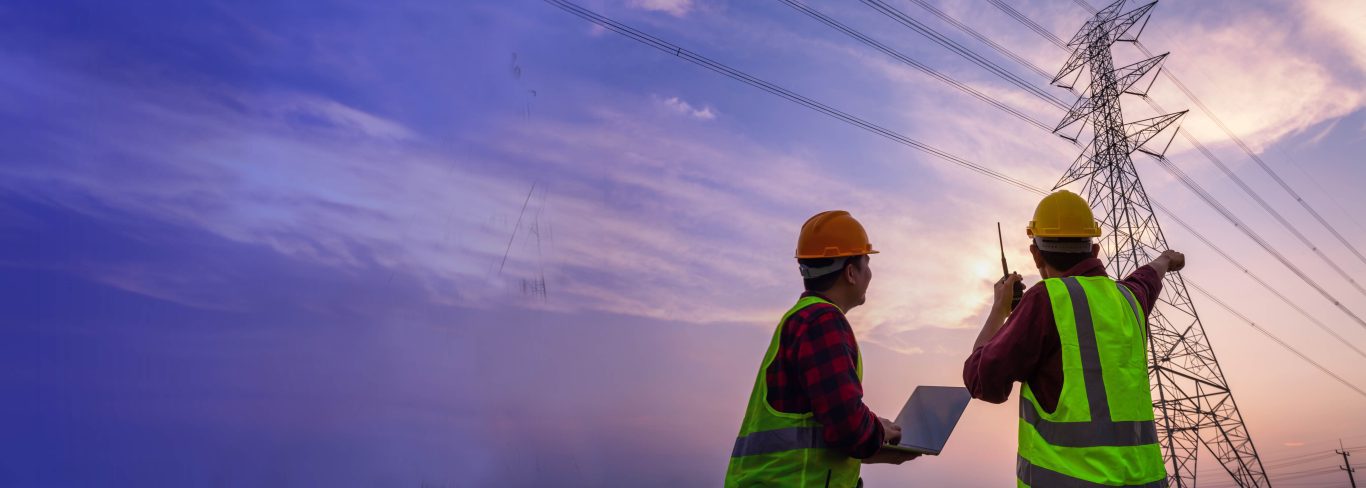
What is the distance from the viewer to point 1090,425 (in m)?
2.83

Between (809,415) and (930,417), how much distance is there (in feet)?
2.13

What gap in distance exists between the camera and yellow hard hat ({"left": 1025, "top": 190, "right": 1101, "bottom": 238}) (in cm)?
339

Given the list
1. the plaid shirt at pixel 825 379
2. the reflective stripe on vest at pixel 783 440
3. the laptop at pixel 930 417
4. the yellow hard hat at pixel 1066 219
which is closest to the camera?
the plaid shirt at pixel 825 379

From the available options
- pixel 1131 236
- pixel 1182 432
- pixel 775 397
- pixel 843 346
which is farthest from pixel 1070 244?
pixel 1182 432


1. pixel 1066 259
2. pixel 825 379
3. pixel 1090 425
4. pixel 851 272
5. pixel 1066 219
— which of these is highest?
pixel 1066 219

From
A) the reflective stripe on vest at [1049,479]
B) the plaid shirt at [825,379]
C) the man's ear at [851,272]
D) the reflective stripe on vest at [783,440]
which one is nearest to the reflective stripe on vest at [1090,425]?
the reflective stripe on vest at [1049,479]

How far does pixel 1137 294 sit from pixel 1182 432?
22.8 m

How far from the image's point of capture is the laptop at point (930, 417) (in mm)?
3092

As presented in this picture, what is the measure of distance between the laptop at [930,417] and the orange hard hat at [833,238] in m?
0.65

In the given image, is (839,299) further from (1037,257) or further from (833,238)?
(1037,257)

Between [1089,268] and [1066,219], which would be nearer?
[1089,268]

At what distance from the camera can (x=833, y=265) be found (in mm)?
3232

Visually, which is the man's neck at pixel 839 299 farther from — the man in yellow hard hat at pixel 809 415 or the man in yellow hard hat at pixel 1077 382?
the man in yellow hard hat at pixel 1077 382

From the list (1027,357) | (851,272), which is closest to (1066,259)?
(1027,357)
